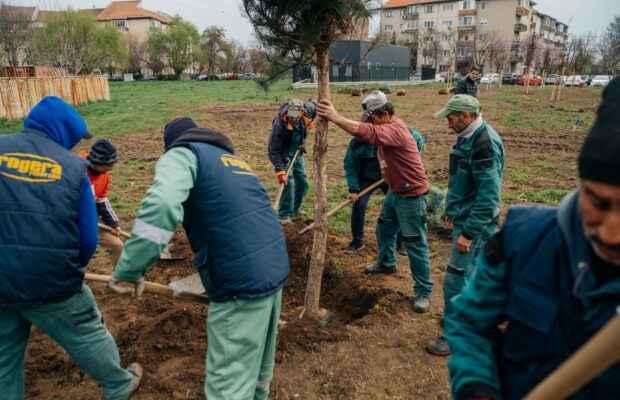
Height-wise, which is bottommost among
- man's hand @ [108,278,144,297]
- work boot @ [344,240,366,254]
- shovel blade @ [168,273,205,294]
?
work boot @ [344,240,366,254]

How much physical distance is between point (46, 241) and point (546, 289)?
93.9 inches

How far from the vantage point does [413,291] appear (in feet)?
15.7

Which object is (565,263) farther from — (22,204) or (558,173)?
(558,173)

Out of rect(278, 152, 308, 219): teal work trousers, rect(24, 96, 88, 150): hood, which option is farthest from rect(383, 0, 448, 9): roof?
rect(24, 96, 88, 150): hood

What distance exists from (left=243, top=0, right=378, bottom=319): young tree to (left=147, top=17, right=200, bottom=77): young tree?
6876 centimetres

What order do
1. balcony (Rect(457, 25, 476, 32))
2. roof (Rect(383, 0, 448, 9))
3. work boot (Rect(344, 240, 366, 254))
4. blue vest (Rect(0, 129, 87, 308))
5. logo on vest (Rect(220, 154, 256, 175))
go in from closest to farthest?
blue vest (Rect(0, 129, 87, 308)), logo on vest (Rect(220, 154, 256, 175)), work boot (Rect(344, 240, 366, 254)), balcony (Rect(457, 25, 476, 32)), roof (Rect(383, 0, 448, 9))

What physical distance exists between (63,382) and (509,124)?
1532 cm

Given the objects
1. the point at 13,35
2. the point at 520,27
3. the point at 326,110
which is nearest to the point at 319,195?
the point at 326,110

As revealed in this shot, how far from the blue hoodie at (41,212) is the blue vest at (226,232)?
2.08 ft

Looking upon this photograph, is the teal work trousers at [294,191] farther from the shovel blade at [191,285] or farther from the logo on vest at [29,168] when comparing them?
the logo on vest at [29,168]

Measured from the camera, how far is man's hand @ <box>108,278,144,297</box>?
2.33m

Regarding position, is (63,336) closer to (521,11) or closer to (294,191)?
(294,191)

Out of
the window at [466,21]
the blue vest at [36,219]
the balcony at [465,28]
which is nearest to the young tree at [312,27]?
the blue vest at [36,219]

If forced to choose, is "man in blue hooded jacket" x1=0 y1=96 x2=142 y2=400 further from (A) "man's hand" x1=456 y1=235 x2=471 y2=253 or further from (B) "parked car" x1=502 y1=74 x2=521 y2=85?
(B) "parked car" x1=502 y1=74 x2=521 y2=85
